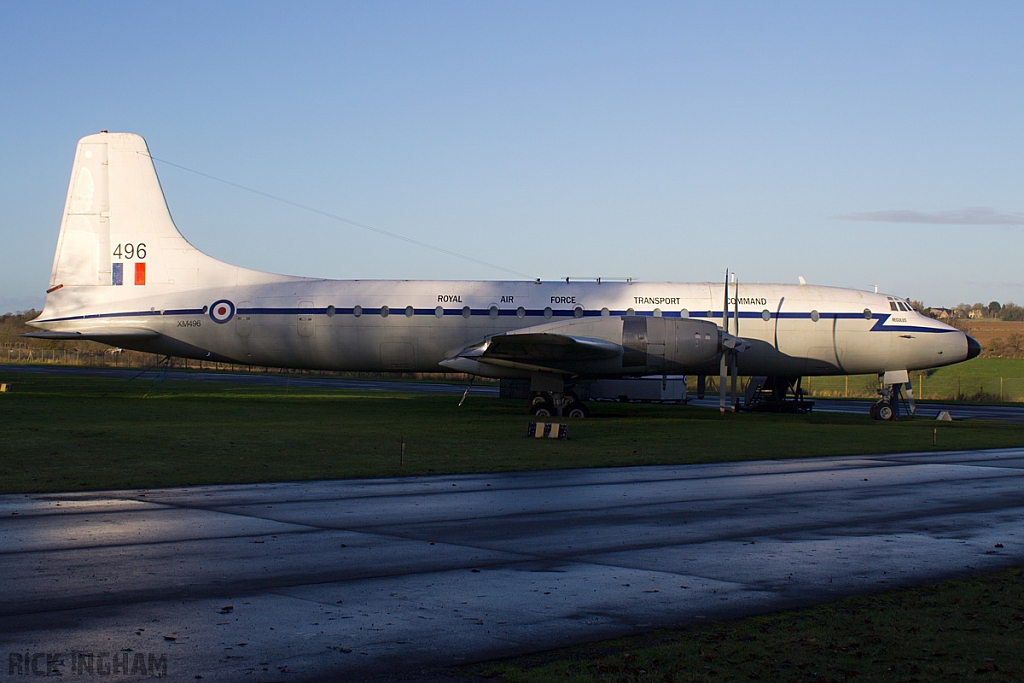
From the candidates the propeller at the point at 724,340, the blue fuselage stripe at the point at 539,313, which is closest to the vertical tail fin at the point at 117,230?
the blue fuselage stripe at the point at 539,313

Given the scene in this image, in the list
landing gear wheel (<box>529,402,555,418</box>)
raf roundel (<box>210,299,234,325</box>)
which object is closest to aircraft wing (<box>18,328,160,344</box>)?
raf roundel (<box>210,299,234,325</box>)

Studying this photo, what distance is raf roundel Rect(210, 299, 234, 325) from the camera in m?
29.4

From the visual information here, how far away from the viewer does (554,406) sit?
28578mm

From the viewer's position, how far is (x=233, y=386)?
45688mm

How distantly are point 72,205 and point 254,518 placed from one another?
2346cm

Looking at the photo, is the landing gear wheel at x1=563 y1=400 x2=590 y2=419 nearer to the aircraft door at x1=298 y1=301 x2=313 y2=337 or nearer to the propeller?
the propeller

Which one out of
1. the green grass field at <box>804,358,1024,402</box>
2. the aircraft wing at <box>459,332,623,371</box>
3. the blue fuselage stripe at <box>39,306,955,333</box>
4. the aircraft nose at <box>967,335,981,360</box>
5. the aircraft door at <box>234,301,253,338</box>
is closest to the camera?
the aircraft wing at <box>459,332,623,371</box>

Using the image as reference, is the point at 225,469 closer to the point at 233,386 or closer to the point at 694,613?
the point at 694,613

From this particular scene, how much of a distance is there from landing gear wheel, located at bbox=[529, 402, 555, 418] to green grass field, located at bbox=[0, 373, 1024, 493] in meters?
0.63

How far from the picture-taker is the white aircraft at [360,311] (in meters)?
29.2

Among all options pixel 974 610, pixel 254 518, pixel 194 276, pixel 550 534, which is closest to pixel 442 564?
pixel 550 534

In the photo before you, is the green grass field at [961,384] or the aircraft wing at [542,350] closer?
the aircraft wing at [542,350]

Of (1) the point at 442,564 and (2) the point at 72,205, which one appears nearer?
(1) the point at 442,564

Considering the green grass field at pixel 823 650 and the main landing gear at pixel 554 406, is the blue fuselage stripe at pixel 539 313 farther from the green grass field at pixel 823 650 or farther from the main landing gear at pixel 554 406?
the green grass field at pixel 823 650
